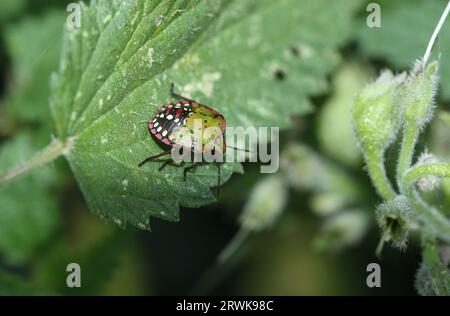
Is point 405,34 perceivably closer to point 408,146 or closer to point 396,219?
point 408,146

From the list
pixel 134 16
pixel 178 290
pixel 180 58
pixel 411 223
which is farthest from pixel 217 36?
pixel 178 290

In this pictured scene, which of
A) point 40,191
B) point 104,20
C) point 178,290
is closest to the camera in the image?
point 104,20

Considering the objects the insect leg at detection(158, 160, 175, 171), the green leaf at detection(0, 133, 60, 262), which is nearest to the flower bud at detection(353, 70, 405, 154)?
the insect leg at detection(158, 160, 175, 171)

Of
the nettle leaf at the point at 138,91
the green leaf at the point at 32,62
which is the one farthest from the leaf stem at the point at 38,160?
the green leaf at the point at 32,62

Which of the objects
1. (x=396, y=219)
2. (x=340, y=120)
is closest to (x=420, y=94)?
(x=396, y=219)

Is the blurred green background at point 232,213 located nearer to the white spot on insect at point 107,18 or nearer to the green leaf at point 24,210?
the green leaf at point 24,210
